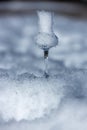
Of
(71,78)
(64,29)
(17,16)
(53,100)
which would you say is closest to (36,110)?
(53,100)

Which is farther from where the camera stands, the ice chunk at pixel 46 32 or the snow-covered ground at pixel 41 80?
the ice chunk at pixel 46 32

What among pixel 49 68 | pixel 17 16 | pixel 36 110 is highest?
pixel 17 16

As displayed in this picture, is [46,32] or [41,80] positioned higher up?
[46,32]

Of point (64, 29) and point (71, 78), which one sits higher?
point (64, 29)

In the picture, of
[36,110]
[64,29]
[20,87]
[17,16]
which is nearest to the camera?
[36,110]

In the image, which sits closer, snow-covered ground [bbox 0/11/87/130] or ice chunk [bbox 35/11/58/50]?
snow-covered ground [bbox 0/11/87/130]

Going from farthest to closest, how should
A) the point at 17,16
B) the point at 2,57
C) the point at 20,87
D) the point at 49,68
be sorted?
the point at 17,16 < the point at 2,57 < the point at 49,68 < the point at 20,87

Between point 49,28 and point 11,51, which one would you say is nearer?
point 49,28

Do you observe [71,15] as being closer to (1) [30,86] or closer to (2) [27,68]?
(2) [27,68]
